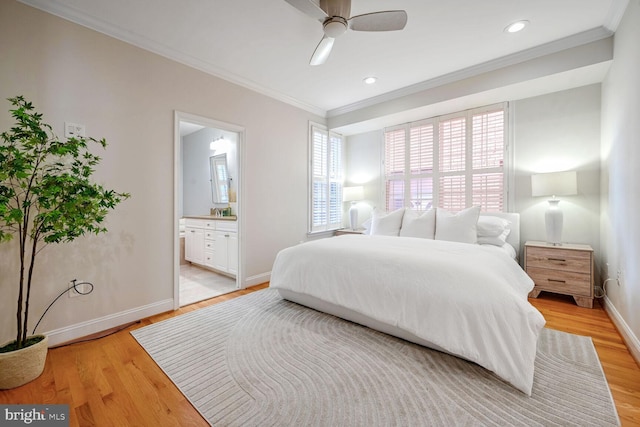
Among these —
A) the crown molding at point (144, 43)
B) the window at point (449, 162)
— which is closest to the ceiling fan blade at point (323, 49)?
the crown molding at point (144, 43)

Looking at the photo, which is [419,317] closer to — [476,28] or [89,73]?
[476,28]

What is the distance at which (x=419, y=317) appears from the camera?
1.87 metres

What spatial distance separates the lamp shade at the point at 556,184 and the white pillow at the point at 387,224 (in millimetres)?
1569

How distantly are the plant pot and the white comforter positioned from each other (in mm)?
1794

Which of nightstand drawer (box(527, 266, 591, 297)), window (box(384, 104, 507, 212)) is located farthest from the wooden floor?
window (box(384, 104, 507, 212))

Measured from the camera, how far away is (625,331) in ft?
6.96

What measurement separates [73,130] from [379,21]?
2651 mm

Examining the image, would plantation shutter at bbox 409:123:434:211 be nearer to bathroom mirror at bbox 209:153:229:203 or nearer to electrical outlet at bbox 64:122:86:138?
bathroom mirror at bbox 209:153:229:203

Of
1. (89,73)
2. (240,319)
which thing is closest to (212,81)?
(89,73)

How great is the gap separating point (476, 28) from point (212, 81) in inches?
113

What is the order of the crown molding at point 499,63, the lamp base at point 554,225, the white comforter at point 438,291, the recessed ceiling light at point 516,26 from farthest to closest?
the lamp base at point 554,225 < the crown molding at point 499,63 < the recessed ceiling light at point 516,26 < the white comforter at point 438,291

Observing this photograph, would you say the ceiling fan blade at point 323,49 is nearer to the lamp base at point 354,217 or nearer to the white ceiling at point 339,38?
the white ceiling at point 339,38

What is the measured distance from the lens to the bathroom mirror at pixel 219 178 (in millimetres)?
4875

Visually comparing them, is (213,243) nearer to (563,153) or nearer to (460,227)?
(460,227)
